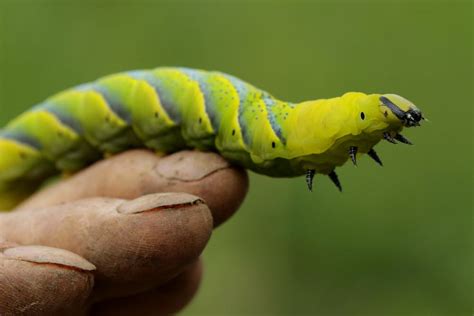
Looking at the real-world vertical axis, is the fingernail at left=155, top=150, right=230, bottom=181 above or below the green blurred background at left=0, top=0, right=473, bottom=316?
above

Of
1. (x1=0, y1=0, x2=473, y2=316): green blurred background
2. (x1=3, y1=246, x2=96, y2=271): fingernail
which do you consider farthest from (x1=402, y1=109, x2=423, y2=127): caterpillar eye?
(x1=0, y1=0, x2=473, y2=316): green blurred background

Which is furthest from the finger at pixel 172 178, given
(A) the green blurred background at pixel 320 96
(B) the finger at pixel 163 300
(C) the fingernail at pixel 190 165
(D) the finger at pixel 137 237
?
(A) the green blurred background at pixel 320 96

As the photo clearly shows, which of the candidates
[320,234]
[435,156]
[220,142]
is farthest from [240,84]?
[435,156]

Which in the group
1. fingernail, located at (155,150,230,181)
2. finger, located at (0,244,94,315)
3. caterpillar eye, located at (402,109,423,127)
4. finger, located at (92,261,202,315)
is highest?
caterpillar eye, located at (402,109,423,127)

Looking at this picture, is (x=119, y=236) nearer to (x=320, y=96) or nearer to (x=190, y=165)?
(x=190, y=165)

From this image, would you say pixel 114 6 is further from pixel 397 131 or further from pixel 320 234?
pixel 397 131

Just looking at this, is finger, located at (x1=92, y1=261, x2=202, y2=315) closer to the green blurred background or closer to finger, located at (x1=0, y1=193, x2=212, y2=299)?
finger, located at (x1=0, y1=193, x2=212, y2=299)
